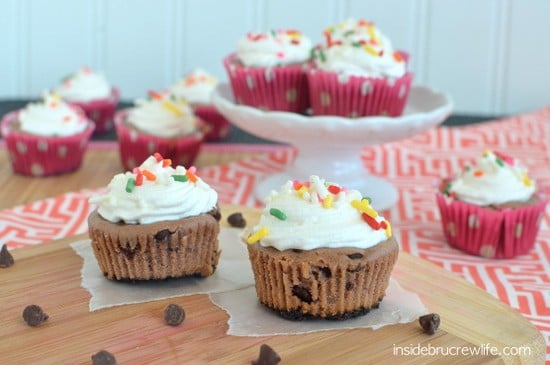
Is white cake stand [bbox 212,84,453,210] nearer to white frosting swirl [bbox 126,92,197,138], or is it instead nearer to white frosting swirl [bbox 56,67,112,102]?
white frosting swirl [bbox 126,92,197,138]

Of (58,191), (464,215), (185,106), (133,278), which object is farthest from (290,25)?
(133,278)

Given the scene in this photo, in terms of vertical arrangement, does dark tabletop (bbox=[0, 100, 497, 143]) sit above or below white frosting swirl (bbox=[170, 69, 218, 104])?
below

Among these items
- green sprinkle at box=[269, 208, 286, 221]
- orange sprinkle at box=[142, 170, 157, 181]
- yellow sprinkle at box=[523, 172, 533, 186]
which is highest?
orange sprinkle at box=[142, 170, 157, 181]

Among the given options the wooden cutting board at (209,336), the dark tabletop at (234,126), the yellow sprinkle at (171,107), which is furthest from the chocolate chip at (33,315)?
the dark tabletop at (234,126)

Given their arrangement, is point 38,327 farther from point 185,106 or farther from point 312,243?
point 185,106

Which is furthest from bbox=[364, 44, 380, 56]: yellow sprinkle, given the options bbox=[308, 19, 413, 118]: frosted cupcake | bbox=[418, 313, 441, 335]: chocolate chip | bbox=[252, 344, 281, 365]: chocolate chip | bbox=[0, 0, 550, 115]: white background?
bbox=[0, 0, 550, 115]: white background

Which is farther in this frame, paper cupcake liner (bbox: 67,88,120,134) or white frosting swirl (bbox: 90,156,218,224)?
paper cupcake liner (bbox: 67,88,120,134)
